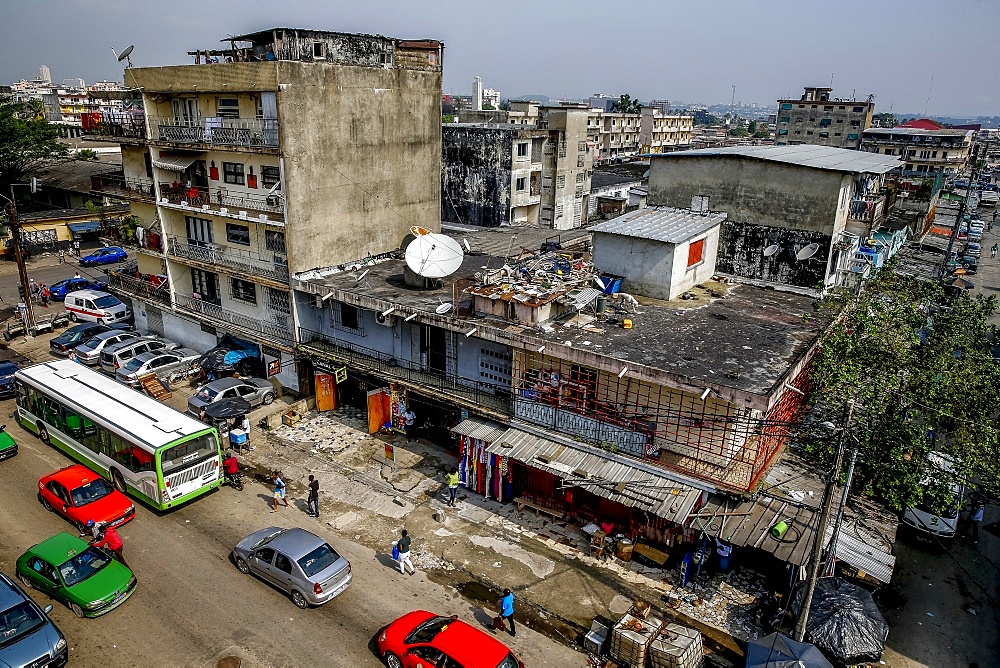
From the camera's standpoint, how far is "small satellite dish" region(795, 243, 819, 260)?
92.9ft

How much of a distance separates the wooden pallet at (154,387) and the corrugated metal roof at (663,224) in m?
22.5

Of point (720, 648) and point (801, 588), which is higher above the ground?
point (801, 588)

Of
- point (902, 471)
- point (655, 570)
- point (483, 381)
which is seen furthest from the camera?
point (483, 381)

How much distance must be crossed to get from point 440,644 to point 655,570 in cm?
812

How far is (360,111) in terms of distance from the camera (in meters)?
28.9

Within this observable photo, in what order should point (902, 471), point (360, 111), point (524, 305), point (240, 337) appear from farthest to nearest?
point (240, 337) → point (360, 111) → point (524, 305) → point (902, 471)

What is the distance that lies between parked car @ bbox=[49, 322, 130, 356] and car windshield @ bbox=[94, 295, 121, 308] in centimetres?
297

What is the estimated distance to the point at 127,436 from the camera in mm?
21328

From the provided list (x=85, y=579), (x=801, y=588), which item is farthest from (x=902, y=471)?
(x=85, y=579)

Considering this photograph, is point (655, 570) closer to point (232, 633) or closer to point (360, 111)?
point (232, 633)

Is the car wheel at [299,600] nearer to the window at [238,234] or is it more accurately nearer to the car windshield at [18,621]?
the car windshield at [18,621]

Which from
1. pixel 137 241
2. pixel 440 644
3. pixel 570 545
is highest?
pixel 137 241

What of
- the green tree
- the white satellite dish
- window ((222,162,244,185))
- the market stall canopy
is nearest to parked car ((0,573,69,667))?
the white satellite dish

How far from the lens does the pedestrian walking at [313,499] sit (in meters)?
21.6
